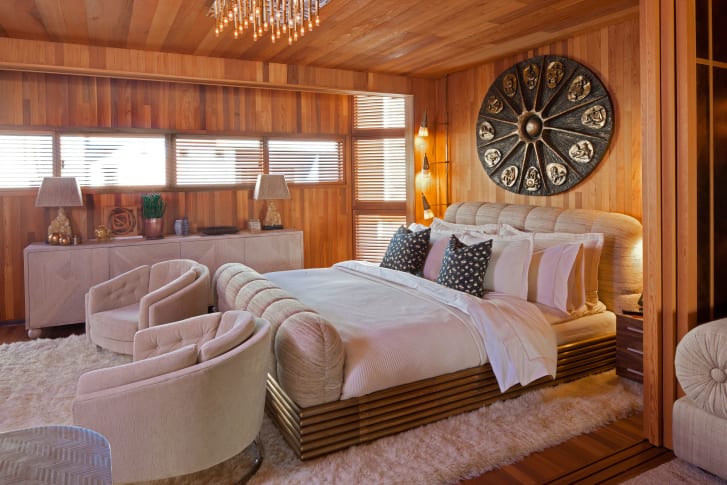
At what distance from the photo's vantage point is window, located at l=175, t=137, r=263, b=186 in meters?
6.22

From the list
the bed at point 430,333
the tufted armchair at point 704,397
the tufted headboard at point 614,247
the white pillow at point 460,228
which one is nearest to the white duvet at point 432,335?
the bed at point 430,333

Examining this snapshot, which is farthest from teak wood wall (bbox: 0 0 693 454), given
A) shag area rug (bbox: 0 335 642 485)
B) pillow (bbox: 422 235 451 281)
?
pillow (bbox: 422 235 451 281)

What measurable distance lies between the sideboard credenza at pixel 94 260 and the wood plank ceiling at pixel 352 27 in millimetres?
1896

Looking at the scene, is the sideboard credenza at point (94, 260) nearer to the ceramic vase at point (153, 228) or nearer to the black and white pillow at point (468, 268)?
the ceramic vase at point (153, 228)

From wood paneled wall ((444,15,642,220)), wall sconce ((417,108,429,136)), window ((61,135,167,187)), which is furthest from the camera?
wall sconce ((417,108,429,136))

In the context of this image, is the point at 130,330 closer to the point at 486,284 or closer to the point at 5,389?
the point at 5,389

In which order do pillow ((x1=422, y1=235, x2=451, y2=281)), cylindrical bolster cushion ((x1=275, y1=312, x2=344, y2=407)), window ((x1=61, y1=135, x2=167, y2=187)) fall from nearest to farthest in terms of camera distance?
cylindrical bolster cushion ((x1=275, y1=312, x2=344, y2=407)) → pillow ((x1=422, y1=235, x2=451, y2=281)) → window ((x1=61, y1=135, x2=167, y2=187))

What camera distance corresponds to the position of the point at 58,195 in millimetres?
5215

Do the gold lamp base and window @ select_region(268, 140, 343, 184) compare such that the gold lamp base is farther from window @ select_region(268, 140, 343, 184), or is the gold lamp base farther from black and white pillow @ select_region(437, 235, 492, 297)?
black and white pillow @ select_region(437, 235, 492, 297)

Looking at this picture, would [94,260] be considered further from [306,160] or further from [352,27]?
[352,27]

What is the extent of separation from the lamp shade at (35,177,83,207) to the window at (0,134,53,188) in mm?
370

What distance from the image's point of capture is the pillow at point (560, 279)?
381 cm

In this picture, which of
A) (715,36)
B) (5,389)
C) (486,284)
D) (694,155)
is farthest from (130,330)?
(715,36)

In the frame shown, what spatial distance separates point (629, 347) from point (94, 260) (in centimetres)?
474
